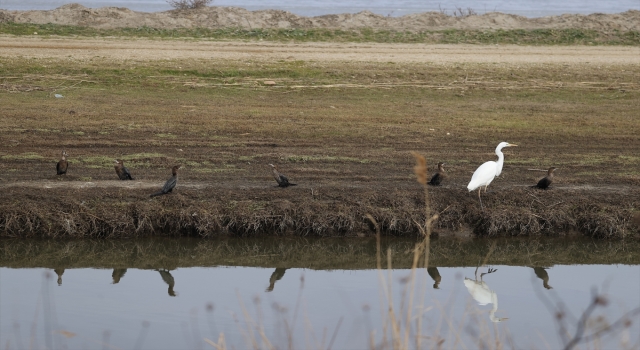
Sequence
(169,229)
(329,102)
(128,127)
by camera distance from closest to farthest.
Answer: (169,229)
(128,127)
(329,102)

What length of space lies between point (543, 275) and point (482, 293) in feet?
5.35

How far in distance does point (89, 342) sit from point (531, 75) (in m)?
22.7

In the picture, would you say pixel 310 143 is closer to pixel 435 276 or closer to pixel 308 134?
pixel 308 134

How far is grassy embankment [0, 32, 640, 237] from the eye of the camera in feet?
41.1

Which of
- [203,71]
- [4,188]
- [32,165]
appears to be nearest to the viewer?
[4,188]

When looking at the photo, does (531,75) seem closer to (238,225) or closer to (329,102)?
(329,102)

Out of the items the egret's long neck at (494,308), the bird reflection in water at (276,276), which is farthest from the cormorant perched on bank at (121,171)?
the egret's long neck at (494,308)

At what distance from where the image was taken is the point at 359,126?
2042 cm

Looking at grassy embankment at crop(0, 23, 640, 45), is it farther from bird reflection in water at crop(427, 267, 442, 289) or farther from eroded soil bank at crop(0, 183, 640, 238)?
bird reflection in water at crop(427, 267, 442, 289)

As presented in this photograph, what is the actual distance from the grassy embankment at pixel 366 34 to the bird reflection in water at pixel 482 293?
27554 millimetres

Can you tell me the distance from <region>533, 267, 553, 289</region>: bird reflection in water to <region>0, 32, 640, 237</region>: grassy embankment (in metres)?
0.88

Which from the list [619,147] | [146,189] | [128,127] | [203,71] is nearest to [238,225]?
[146,189]

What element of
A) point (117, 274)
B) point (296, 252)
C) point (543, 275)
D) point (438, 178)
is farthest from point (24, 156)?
point (543, 275)

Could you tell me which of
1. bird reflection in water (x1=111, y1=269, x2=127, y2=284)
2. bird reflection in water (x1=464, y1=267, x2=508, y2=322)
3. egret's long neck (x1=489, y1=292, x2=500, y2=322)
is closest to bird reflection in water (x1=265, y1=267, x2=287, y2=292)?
bird reflection in water (x1=111, y1=269, x2=127, y2=284)
